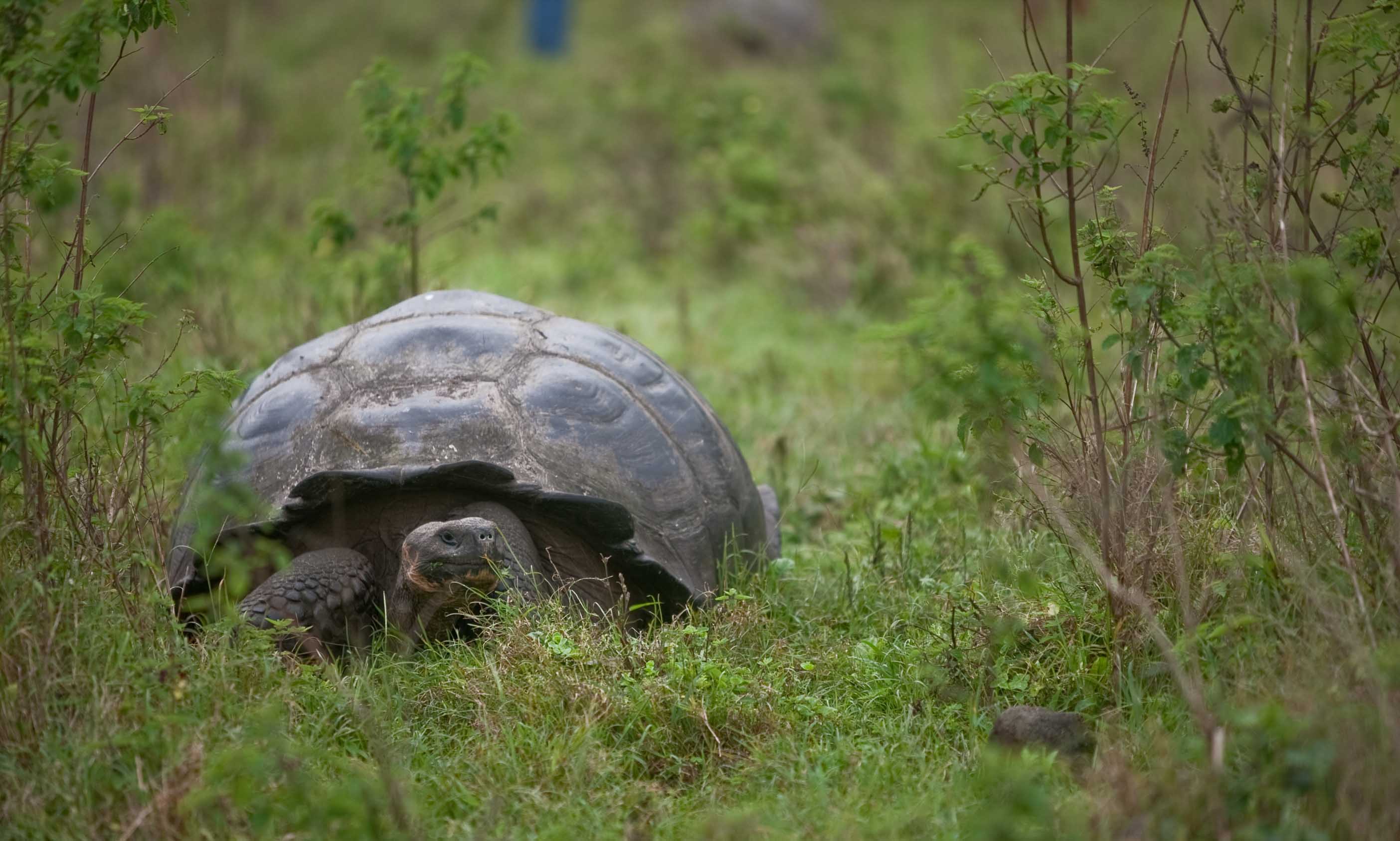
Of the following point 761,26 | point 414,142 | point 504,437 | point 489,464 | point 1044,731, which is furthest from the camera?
point 761,26

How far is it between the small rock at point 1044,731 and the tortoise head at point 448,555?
3.83 feet

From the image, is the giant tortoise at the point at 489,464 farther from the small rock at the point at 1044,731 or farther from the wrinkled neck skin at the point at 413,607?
the small rock at the point at 1044,731

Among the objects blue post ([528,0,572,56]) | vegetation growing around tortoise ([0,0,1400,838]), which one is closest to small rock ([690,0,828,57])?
blue post ([528,0,572,56])

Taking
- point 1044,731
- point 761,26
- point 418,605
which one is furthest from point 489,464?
point 761,26

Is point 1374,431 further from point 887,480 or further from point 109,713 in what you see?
point 109,713

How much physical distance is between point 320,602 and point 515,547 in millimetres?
460

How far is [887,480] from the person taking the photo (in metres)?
4.45

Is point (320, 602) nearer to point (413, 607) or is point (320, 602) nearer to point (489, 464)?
point (413, 607)

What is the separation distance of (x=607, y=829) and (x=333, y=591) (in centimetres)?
98

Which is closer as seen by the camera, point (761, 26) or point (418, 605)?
point (418, 605)

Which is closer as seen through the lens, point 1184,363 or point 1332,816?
point 1332,816

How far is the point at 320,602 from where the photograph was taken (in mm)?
2896

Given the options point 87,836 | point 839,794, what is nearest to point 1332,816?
point 839,794

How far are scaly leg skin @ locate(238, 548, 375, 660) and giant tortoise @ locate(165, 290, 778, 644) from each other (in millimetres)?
28
